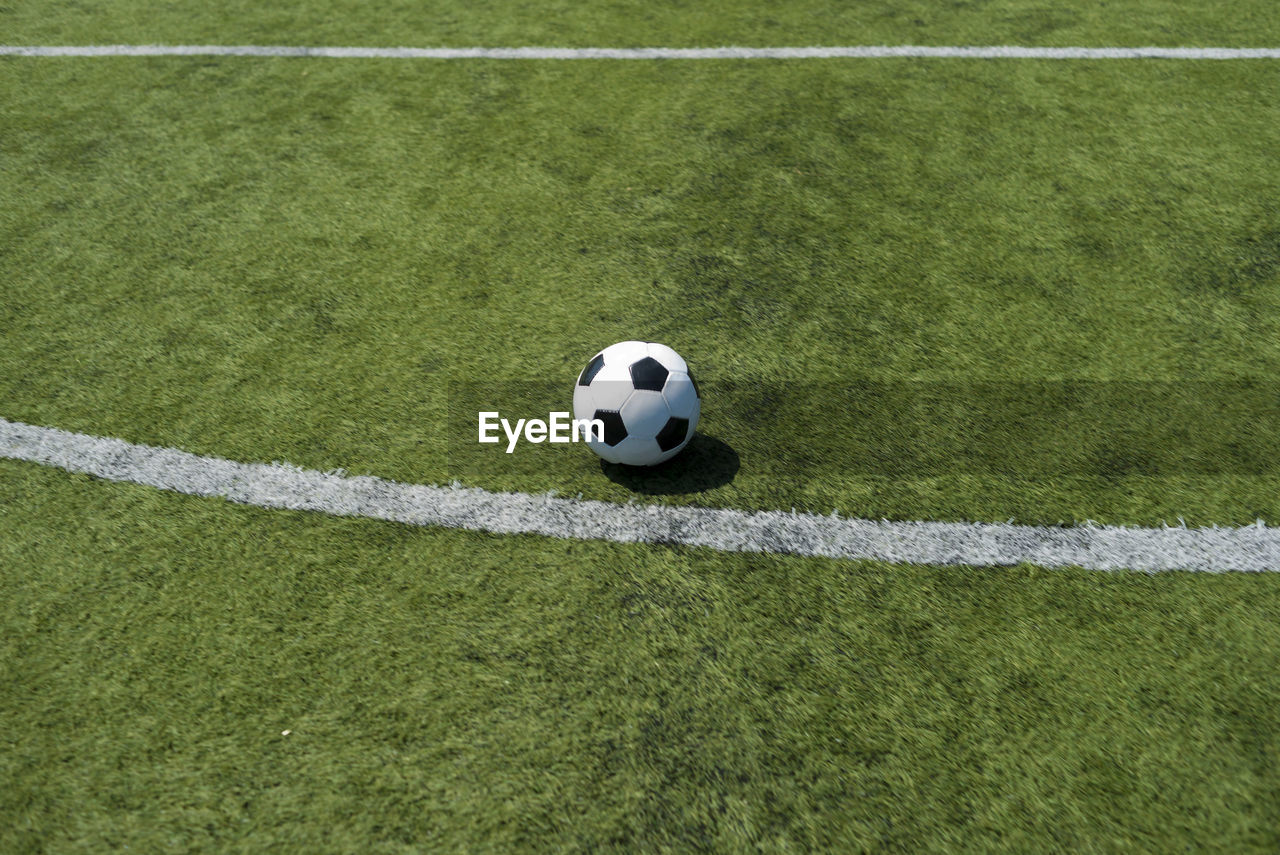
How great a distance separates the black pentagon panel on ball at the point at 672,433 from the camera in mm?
3232

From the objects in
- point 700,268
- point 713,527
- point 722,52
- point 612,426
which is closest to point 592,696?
point 713,527

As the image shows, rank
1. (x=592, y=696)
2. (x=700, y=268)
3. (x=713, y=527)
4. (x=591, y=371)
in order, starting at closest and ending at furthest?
1. (x=592, y=696)
2. (x=713, y=527)
3. (x=591, y=371)
4. (x=700, y=268)

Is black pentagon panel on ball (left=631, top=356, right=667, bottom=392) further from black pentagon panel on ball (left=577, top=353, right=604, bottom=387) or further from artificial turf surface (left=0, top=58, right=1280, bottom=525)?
artificial turf surface (left=0, top=58, right=1280, bottom=525)

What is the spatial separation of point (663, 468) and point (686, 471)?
0.09 metres

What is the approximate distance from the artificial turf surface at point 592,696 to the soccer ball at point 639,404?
0.37 metres

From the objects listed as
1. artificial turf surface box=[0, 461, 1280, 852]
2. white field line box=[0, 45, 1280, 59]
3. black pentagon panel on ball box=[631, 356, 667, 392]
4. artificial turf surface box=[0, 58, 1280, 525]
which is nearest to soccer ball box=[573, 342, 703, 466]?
black pentagon panel on ball box=[631, 356, 667, 392]

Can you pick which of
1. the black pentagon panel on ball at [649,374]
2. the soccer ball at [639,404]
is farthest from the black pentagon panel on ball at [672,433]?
the black pentagon panel on ball at [649,374]

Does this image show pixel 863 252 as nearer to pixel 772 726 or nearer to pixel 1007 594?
pixel 1007 594

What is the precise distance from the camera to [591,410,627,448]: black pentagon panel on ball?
10.6ft

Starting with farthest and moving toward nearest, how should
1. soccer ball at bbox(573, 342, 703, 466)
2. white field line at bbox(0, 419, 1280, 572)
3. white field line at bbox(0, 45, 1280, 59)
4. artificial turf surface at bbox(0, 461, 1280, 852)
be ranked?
1. white field line at bbox(0, 45, 1280, 59)
2. soccer ball at bbox(573, 342, 703, 466)
3. white field line at bbox(0, 419, 1280, 572)
4. artificial turf surface at bbox(0, 461, 1280, 852)

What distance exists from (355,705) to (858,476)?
6.20 ft

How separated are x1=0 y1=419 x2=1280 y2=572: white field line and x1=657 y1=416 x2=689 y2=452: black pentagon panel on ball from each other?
221 millimetres

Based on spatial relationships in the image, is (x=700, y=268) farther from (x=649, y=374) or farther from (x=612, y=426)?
(x=612, y=426)

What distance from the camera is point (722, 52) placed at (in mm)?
6223
